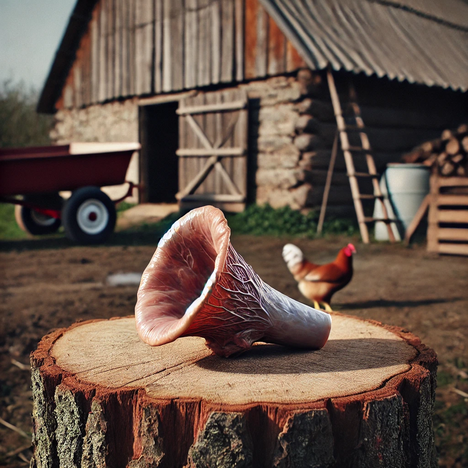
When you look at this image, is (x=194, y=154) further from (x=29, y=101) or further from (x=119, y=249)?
(x=29, y=101)

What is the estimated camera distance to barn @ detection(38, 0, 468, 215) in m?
8.09

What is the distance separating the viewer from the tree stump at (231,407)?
1.50 metres

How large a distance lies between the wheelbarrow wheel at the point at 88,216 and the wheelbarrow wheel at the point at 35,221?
1120 millimetres

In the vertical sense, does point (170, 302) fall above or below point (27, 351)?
above

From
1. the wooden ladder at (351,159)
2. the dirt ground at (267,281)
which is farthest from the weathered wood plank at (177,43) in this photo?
the dirt ground at (267,281)

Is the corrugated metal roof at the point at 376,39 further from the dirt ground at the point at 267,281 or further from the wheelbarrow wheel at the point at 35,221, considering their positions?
the wheelbarrow wheel at the point at 35,221

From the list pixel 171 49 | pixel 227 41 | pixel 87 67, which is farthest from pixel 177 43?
pixel 87 67

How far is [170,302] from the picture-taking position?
191 cm

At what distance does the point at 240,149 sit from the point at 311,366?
7208 mm

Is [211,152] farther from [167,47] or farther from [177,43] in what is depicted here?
[167,47]

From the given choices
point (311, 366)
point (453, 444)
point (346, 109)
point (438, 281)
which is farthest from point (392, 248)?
point (311, 366)

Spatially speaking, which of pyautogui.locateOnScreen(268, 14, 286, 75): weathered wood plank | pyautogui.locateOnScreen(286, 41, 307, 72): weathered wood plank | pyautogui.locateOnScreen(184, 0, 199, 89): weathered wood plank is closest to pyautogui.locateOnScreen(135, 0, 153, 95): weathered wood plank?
pyautogui.locateOnScreen(184, 0, 199, 89): weathered wood plank

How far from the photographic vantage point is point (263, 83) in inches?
338

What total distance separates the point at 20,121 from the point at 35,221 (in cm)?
823
